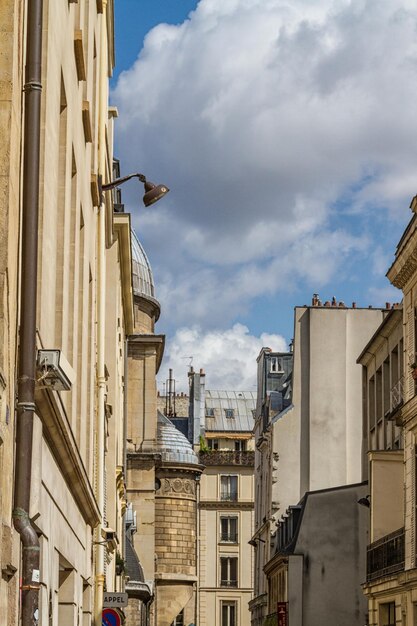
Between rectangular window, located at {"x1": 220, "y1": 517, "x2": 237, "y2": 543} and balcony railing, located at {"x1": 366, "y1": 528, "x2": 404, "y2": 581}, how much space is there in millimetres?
57145

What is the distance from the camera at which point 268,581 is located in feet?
195

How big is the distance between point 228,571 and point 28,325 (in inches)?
3263

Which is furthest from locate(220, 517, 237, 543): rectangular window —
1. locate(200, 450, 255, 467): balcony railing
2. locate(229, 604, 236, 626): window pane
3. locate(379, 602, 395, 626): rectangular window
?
locate(379, 602, 395, 626): rectangular window

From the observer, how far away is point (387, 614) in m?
32.3

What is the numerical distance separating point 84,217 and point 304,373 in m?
41.5

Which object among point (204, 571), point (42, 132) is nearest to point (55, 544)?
point (42, 132)

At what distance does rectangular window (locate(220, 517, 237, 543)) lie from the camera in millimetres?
91250

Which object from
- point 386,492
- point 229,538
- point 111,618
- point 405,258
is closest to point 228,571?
point 229,538

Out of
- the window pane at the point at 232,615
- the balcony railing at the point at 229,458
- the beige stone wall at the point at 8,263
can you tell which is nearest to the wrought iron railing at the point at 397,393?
the beige stone wall at the point at 8,263

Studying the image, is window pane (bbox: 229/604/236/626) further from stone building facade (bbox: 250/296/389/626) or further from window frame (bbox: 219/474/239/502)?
Answer: stone building facade (bbox: 250/296/389/626)

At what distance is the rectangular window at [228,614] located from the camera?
9125 centimetres

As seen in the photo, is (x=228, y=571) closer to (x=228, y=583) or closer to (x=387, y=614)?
(x=228, y=583)

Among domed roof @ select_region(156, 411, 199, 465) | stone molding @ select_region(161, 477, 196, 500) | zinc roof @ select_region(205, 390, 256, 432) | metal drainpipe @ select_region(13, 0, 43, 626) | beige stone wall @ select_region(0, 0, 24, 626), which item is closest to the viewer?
beige stone wall @ select_region(0, 0, 24, 626)

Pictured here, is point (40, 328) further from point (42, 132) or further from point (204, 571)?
point (204, 571)
